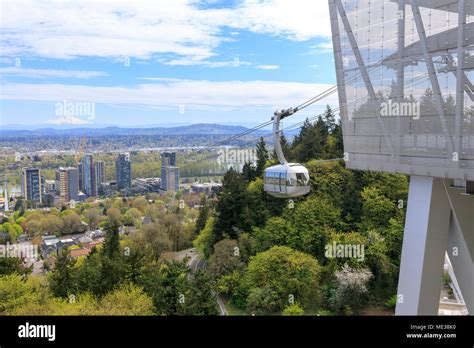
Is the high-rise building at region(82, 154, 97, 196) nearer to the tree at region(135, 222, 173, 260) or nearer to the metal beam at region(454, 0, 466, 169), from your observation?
the tree at region(135, 222, 173, 260)

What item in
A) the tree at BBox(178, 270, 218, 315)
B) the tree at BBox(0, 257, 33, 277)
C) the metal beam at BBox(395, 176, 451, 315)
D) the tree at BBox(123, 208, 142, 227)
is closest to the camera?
the metal beam at BBox(395, 176, 451, 315)

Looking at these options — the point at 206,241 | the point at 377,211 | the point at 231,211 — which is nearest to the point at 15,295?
the point at 206,241

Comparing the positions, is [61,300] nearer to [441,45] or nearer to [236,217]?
[236,217]

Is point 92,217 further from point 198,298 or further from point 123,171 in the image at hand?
point 198,298

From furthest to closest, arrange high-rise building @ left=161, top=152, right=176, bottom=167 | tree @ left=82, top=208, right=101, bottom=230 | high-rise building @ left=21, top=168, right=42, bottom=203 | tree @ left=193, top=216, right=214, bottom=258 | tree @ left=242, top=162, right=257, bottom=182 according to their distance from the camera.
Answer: high-rise building @ left=161, top=152, right=176, bottom=167 → high-rise building @ left=21, top=168, right=42, bottom=203 → tree @ left=82, top=208, right=101, bottom=230 → tree @ left=242, top=162, right=257, bottom=182 → tree @ left=193, top=216, right=214, bottom=258

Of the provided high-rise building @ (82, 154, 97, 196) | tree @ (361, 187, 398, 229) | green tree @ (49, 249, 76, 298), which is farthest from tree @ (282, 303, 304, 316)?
high-rise building @ (82, 154, 97, 196)
